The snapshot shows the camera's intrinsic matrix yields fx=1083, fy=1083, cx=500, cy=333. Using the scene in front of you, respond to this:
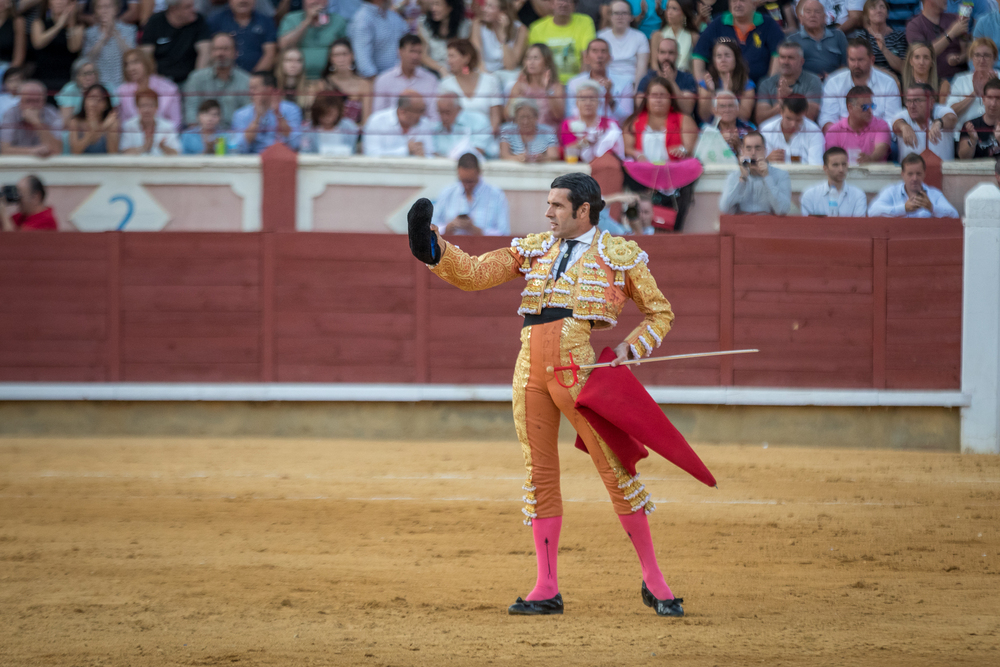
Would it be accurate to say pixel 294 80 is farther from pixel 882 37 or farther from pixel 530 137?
pixel 882 37

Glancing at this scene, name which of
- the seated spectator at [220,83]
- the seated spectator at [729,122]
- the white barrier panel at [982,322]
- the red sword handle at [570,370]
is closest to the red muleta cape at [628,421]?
the red sword handle at [570,370]

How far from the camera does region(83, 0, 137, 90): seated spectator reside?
9.27 m

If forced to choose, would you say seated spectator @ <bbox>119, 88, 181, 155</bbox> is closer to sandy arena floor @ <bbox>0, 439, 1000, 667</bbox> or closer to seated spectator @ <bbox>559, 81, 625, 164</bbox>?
sandy arena floor @ <bbox>0, 439, 1000, 667</bbox>

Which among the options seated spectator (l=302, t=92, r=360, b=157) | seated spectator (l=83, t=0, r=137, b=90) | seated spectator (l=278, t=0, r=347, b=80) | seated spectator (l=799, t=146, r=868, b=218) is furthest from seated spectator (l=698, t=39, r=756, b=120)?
seated spectator (l=83, t=0, r=137, b=90)

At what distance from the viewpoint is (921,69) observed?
8070 millimetres

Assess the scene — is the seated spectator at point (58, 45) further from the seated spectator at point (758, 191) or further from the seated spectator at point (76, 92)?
the seated spectator at point (758, 191)

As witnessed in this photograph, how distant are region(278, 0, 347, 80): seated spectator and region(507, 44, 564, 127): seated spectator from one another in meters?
1.70

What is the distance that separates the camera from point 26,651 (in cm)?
311

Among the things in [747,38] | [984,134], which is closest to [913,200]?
[984,134]

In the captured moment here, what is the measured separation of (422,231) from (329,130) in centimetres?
541

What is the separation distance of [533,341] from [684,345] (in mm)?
4367

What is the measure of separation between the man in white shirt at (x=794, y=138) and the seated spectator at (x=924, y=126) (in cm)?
59

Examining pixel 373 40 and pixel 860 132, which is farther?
pixel 373 40

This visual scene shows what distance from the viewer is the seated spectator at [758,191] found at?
25.4 feet
